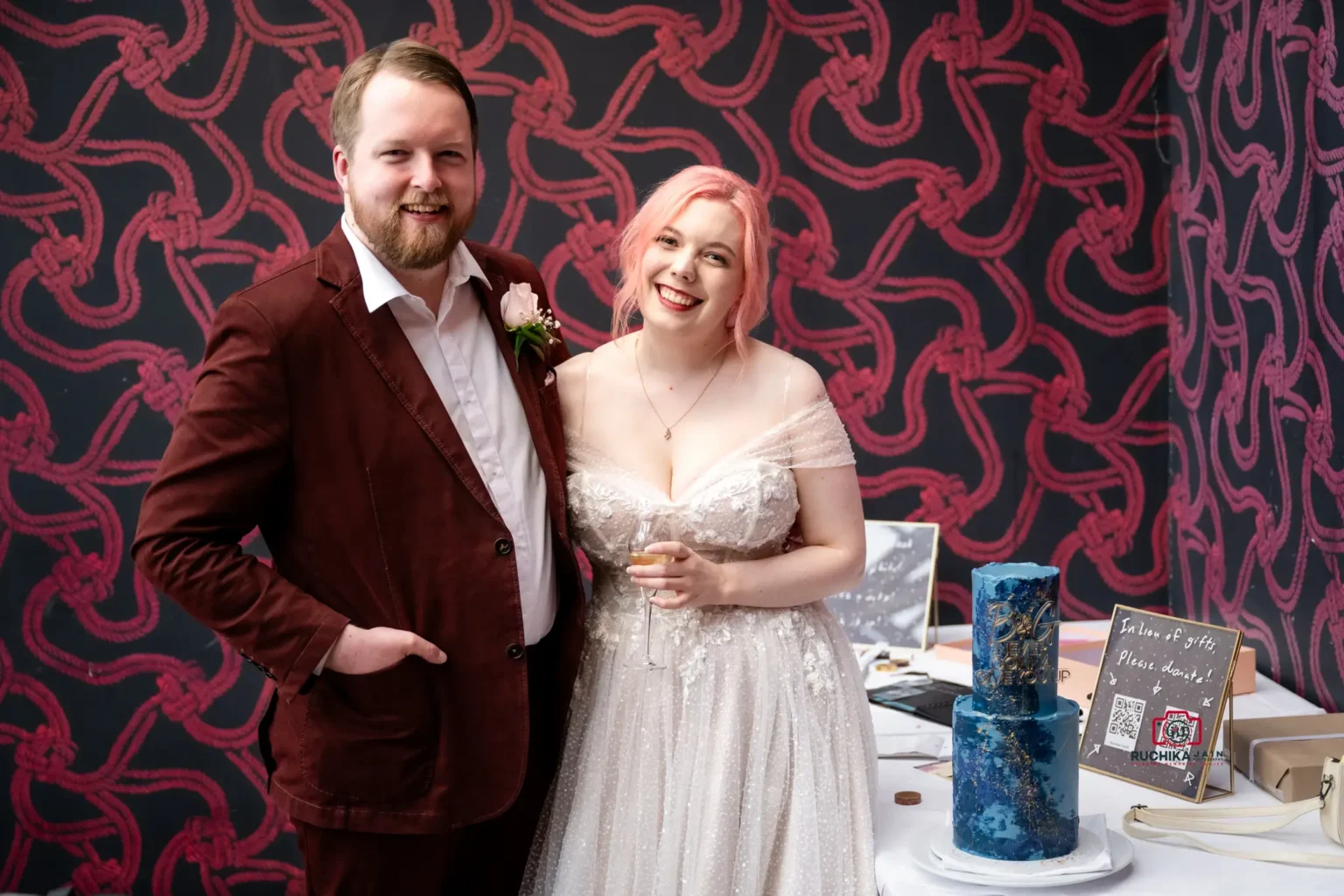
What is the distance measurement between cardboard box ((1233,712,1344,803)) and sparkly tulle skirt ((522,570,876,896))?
0.71m

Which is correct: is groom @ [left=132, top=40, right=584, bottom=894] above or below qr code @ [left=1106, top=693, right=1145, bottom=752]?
above

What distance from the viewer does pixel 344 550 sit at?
195 cm

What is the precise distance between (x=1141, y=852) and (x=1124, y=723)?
0.38 metres

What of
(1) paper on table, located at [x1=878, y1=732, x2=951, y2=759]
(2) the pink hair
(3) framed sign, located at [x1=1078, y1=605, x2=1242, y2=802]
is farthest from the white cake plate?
(2) the pink hair

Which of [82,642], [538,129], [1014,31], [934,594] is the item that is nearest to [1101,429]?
[934,594]

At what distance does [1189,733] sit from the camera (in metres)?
2.22

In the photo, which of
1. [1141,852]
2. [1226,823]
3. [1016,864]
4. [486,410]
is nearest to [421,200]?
[486,410]

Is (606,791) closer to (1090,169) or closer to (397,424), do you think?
(397,424)

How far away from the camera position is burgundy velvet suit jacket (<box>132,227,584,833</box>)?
6.13 feet

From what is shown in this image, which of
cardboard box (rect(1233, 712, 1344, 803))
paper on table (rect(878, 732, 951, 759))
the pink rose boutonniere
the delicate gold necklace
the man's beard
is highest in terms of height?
the man's beard

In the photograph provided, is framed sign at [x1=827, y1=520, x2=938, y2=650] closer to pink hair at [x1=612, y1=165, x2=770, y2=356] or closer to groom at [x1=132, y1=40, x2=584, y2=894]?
pink hair at [x1=612, y1=165, x2=770, y2=356]

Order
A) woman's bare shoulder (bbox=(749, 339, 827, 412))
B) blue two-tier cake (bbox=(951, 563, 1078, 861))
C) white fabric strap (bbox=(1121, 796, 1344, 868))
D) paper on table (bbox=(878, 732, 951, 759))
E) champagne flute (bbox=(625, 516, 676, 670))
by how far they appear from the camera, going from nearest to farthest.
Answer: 1. blue two-tier cake (bbox=(951, 563, 1078, 861))
2. white fabric strap (bbox=(1121, 796, 1344, 868))
3. champagne flute (bbox=(625, 516, 676, 670))
4. woman's bare shoulder (bbox=(749, 339, 827, 412))
5. paper on table (bbox=(878, 732, 951, 759))

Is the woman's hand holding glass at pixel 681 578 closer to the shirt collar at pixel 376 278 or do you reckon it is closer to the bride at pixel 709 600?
the bride at pixel 709 600

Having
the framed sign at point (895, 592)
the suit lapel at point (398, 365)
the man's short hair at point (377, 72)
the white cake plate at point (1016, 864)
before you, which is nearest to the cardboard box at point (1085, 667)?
the framed sign at point (895, 592)
